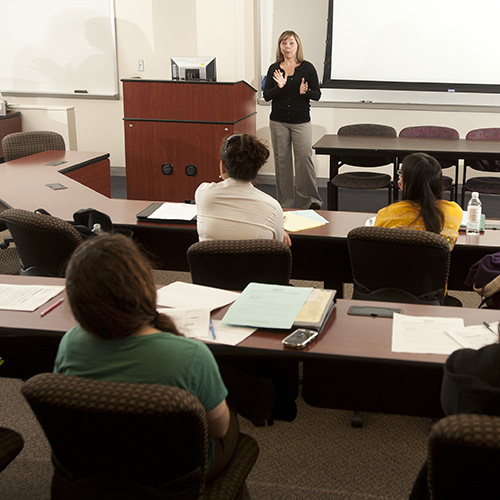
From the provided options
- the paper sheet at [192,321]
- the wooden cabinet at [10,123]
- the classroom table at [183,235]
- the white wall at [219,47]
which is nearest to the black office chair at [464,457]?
the paper sheet at [192,321]

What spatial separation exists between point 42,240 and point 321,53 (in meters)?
4.61

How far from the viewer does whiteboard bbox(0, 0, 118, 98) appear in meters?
7.08

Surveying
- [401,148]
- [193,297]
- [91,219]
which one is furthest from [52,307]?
[401,148]

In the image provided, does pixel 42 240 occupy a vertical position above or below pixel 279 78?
below

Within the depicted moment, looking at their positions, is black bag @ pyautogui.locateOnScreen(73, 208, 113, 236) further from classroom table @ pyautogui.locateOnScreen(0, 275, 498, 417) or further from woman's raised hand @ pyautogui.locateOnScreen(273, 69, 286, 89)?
woman's raised hand @ pyautogui.locateOnScreen(273, 69, 286, 89)

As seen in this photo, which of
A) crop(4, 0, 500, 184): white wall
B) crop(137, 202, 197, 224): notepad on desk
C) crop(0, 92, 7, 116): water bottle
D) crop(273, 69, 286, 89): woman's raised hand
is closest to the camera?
crop(137, 202, 197, 224): notepad on desk

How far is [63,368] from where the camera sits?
149cm

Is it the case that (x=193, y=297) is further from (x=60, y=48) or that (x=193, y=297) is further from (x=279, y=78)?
(x=60, y=48)

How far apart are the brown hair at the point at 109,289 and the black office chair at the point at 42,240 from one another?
4.57 ft

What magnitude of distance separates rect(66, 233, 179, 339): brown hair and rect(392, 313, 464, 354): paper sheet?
2.59 feet

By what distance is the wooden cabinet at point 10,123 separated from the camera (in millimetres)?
7027

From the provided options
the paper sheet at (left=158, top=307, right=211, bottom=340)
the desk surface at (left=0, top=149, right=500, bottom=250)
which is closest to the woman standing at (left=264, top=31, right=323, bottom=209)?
the desk surface at (left=0, top=149, right=500, bottom=250)

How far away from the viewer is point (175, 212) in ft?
11.7

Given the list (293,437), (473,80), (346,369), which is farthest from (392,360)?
(473,80)
